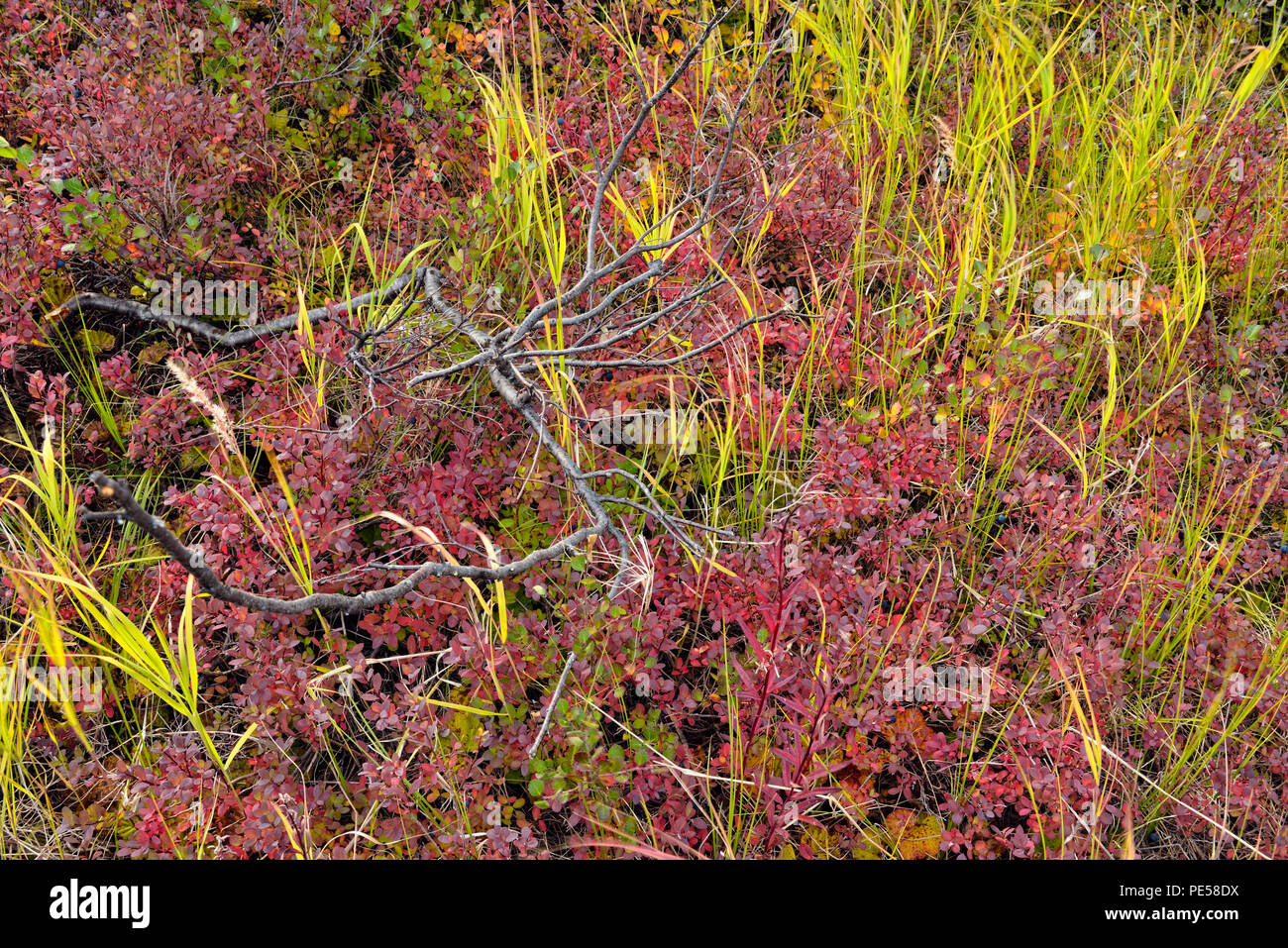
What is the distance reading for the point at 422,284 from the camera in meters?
2.95
